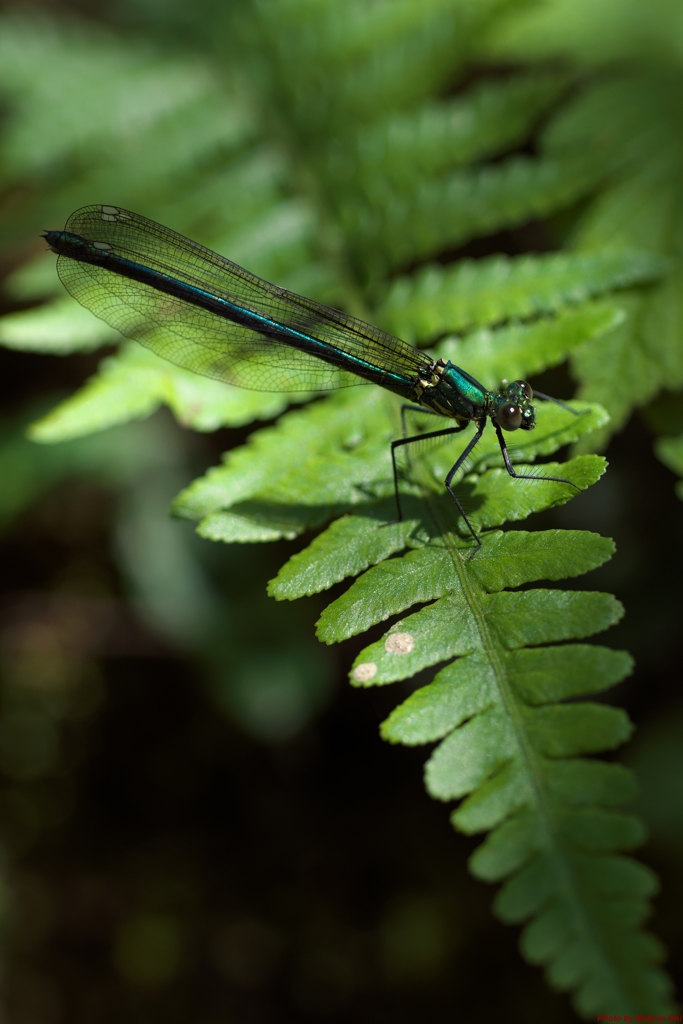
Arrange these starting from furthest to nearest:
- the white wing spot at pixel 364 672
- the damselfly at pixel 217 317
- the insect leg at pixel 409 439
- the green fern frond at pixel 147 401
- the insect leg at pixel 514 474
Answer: the damselfly at pixel 217 317 → the green fern frond at pixel 147 401 → the insect leg at pixel 409 439 → the insect leg at pixel 514 474 → the white wing spot at pixel 364 672

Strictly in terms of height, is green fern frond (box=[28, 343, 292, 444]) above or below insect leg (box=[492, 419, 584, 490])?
above

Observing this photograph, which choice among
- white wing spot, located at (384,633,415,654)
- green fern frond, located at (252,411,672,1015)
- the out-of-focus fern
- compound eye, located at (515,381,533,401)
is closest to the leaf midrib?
green fern frond, located at (252,411,672,1015)

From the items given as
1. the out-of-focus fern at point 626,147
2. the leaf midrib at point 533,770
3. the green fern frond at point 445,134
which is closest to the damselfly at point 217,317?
the out-of-focus fern at point 626,147

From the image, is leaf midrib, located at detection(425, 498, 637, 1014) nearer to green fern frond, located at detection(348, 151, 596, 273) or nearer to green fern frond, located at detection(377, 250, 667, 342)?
green fern frond, located at detection(377, 250, 667, 342)

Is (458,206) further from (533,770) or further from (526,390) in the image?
(533,770)

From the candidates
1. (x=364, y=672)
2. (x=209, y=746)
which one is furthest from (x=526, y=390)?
(x=209, y=746)

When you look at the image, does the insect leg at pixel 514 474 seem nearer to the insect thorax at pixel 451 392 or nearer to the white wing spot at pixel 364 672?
the insect thorax at pixel 451 392

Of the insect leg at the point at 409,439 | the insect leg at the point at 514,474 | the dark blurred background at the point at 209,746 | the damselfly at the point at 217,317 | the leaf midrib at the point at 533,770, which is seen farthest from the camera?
the dark blurred background at the point at 209,746
